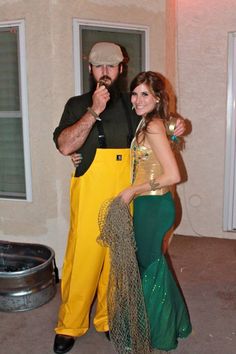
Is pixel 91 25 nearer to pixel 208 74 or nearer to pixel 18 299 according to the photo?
pixel 208 74

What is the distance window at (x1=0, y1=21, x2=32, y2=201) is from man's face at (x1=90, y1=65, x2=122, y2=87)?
1.11m

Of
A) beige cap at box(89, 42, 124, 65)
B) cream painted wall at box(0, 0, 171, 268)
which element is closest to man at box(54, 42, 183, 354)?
beige cap at box(89, 42, 124, 65)

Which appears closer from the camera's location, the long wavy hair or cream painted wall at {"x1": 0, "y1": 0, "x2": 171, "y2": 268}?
the long wavy hair

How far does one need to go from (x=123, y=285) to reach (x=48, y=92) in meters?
1.58

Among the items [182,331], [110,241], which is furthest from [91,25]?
[182,331]

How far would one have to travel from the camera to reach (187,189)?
4.05 meters

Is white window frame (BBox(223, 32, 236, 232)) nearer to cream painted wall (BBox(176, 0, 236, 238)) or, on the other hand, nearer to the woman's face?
cream painted wall (BBox(176, 0, 236, 238))

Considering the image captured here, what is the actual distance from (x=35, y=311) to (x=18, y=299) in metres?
0.15

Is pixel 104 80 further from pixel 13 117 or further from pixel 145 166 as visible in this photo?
pixel 13 117

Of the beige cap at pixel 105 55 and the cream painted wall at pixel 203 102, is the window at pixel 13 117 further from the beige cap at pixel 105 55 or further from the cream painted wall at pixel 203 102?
the cream painted wall at pixel 203 102

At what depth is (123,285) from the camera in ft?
6.23

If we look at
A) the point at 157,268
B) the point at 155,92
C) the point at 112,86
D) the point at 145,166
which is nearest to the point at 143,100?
the point at 155,92

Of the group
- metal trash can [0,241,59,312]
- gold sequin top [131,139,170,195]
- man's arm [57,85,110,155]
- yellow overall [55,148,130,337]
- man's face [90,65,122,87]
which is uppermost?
man's face [90,65,122,87]

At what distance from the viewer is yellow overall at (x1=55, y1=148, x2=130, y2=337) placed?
1.97 metres
